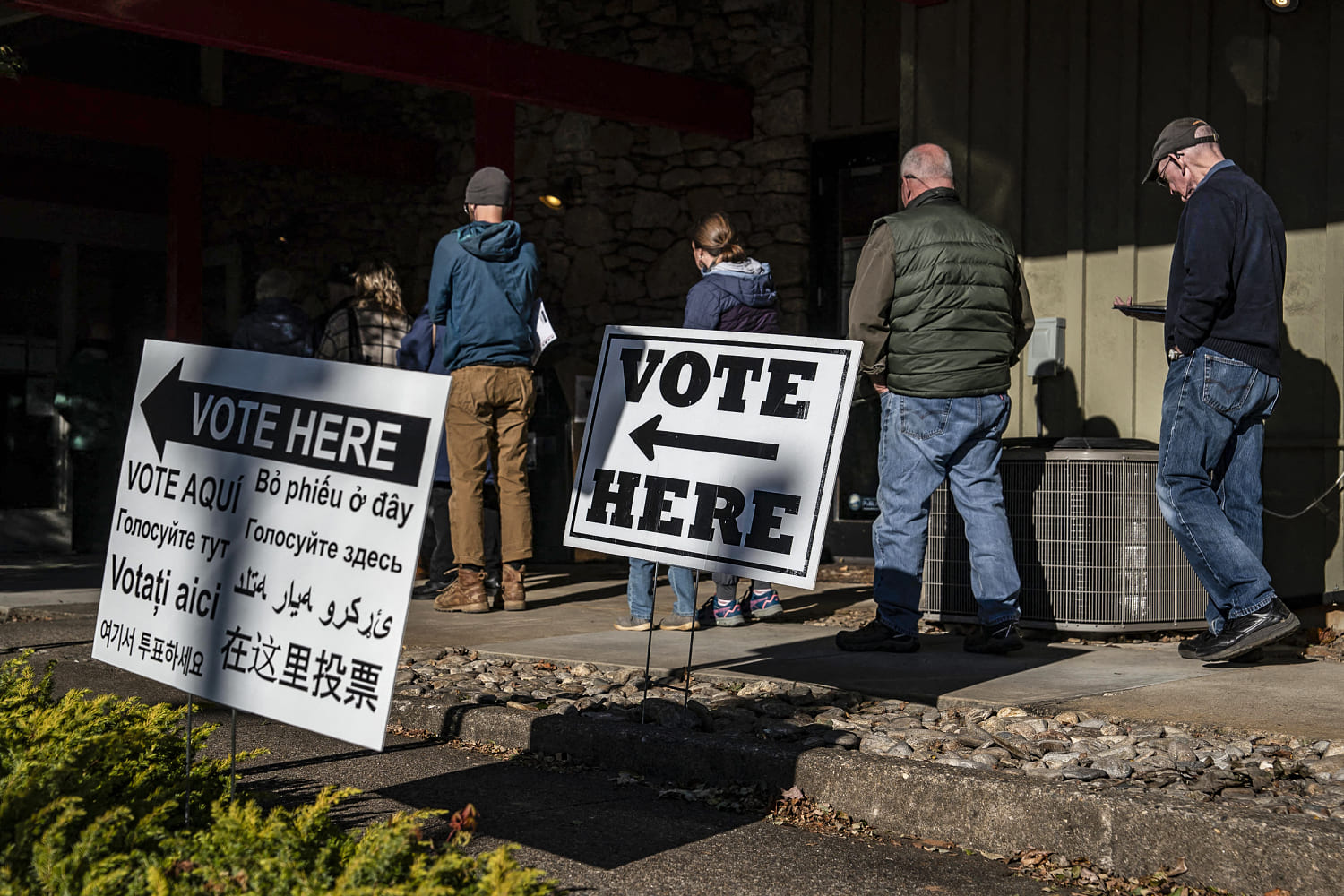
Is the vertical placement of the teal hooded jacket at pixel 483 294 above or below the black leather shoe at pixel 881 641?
above

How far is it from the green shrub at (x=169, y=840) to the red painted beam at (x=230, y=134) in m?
9.15

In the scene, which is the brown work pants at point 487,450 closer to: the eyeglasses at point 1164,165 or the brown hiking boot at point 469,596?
the brown hiking boot at point 469,596

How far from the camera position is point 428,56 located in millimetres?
9273

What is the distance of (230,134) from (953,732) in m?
10.3

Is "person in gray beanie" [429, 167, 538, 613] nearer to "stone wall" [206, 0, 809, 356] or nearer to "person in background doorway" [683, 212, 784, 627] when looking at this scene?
"person in background doorway" [683, 212, 784, 627]

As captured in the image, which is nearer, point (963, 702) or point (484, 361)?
point (963, 702)

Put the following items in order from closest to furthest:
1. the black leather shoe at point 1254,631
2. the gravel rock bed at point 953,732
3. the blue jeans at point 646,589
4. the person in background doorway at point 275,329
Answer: the gravel rock bed at point 953,732 → the black leather shoe at point 1254,631 → the blue jeans at point 646,589 → the person in background doorway at point 275,329

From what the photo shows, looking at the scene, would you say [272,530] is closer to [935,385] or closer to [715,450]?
[715,450]

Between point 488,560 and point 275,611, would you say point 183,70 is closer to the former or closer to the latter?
point 488,560

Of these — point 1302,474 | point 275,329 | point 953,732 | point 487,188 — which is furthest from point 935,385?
point 275,329

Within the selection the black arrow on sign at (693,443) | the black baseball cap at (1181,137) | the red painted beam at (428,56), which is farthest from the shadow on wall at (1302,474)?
the red painted beam at (428,56)

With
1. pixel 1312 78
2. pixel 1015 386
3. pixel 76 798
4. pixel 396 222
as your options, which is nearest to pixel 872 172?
pixel 1015 386

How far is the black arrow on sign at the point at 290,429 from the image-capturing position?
291 centimetres

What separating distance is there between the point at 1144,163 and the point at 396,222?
8.14 m
